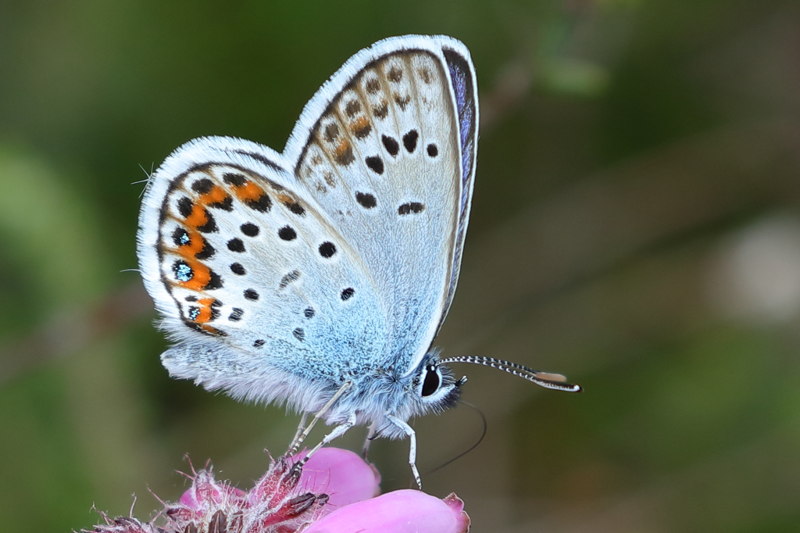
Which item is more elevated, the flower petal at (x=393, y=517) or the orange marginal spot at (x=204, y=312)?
the orange marginal spot at (x=204, y=312)

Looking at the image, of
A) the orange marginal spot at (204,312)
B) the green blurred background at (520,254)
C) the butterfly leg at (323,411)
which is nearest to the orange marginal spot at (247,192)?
the orange marginal spot at (204,312)

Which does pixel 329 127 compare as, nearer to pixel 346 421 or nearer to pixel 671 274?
pixel 346 421

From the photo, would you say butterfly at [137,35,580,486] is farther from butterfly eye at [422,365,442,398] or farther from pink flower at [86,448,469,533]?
pink flower at [86,448,469,533]

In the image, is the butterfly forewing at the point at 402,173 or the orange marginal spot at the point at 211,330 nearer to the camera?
the butterfly forewing at the point at 402,173

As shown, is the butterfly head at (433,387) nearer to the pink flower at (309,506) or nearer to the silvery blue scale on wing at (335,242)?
the silvery blue scale on wing at (335,242)

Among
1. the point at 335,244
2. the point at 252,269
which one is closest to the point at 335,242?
the point at 335,244

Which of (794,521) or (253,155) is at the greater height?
(794,521)

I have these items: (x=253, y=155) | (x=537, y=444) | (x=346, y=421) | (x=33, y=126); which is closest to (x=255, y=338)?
(x=346, y=421)
